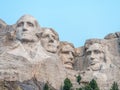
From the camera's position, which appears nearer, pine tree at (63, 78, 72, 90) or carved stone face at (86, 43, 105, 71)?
pine tree at (63, 78, 72, 90)

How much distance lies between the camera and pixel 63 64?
151 feet

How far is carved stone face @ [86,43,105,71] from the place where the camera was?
1814 inches

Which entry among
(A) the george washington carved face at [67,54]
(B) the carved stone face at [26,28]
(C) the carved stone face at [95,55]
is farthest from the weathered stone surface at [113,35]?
(B) the carved stone face at [26,28]

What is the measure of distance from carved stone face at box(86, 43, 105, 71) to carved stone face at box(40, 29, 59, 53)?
1.54 m

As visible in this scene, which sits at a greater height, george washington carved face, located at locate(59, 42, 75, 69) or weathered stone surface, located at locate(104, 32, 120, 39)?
weathered stone surface, located at locate(104, 32, 120, 39)

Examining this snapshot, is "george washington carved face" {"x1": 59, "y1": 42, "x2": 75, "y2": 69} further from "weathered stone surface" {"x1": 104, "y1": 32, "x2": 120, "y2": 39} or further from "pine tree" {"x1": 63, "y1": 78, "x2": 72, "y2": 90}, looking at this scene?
"pine tree" {"x1": 63, "y1": 78, "x2": 72, "y2": 90}

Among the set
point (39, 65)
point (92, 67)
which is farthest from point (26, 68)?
point (92, 67)

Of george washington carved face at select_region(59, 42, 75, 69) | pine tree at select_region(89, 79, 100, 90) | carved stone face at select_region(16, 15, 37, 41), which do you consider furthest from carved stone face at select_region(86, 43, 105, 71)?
carved stone face at select_region(16, 15, 37, 41)

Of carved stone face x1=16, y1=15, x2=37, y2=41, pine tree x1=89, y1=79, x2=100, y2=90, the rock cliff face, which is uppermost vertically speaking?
carved stone face x1=16, y1=15, x2=37, y2=41

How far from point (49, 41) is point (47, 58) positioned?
1.76 meters

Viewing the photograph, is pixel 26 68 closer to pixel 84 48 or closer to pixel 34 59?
pixel 34 59

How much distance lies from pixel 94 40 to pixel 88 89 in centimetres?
430

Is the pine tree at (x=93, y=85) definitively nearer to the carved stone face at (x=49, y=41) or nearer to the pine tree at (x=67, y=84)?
the pine tree at (x=67, y=84)

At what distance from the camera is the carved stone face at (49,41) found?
4572cm
